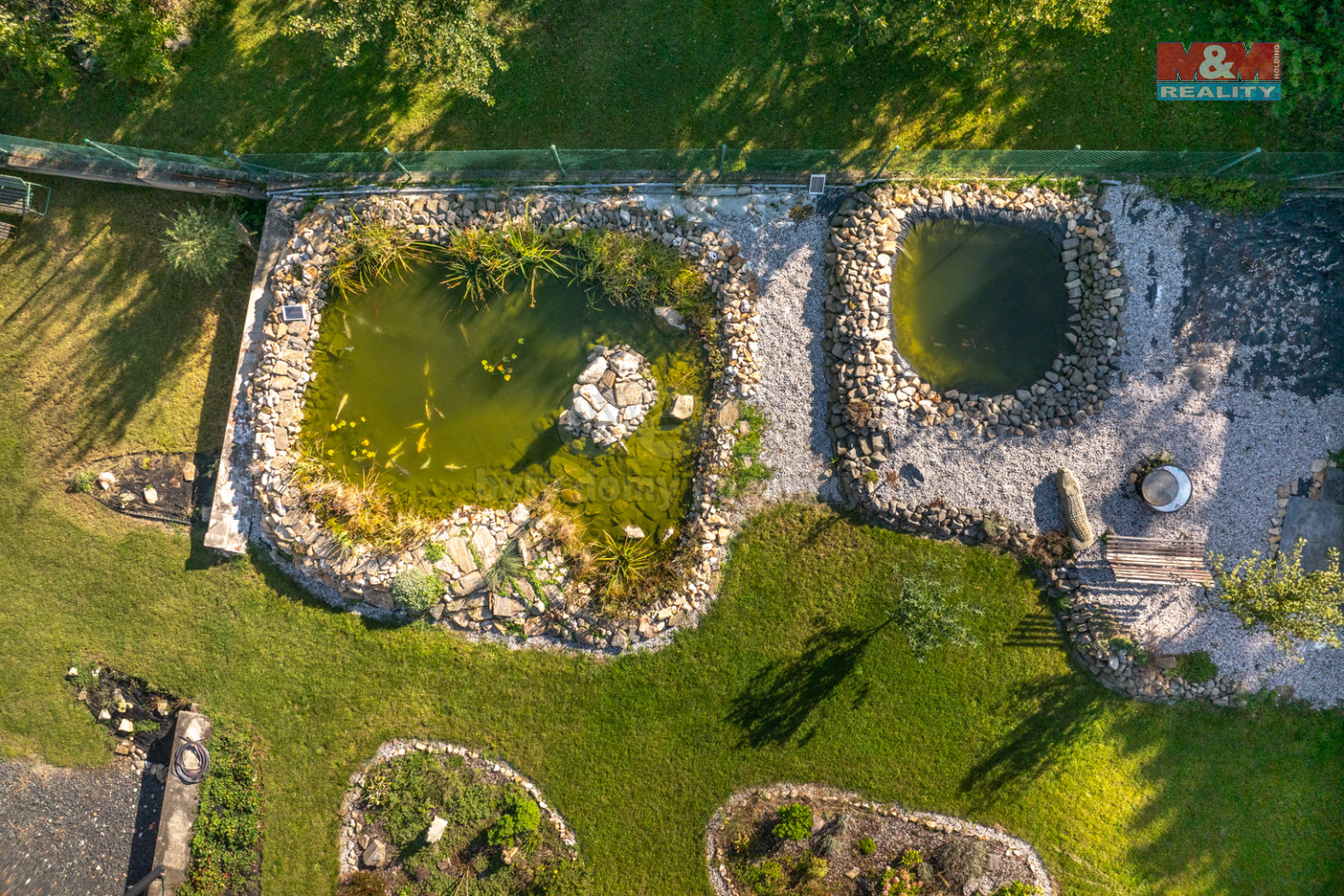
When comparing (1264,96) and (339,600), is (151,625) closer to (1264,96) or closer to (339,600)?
(339,600)

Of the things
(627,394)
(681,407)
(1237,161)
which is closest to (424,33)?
(627,394)

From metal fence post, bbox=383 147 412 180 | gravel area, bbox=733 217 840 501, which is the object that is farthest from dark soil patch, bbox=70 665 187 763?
gravel area, bbox=733 217 840 501

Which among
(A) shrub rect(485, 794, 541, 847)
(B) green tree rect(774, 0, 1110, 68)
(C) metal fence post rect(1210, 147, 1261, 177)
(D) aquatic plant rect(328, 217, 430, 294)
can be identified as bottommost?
(A) shrub rect(485, 794, 541, 847)

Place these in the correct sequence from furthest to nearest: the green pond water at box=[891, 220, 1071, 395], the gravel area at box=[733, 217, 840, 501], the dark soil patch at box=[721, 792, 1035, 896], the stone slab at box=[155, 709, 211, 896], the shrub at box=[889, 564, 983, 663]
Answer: the green pond water at box=[891, 220, 1071, 395]
the gravel area at box=[733, 217, 840, 501]
the stone slab at box=[155, 709, 211, 896]
the dark soil patch at box=[721, 792, 1035, 896]
the shrub at box=[889, 564, 983, 663]

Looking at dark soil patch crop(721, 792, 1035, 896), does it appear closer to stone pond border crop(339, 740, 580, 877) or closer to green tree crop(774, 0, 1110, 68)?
stone pond border crop(339, 740, 580, 877)

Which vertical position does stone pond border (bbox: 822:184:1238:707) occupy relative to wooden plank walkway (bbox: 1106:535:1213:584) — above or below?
above

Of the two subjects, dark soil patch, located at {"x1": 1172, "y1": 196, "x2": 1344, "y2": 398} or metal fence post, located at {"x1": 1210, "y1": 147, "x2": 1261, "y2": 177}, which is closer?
metal fence post, located at {"x1": 1210, "y1": 147, "x2": 1261, "y2": 177}
